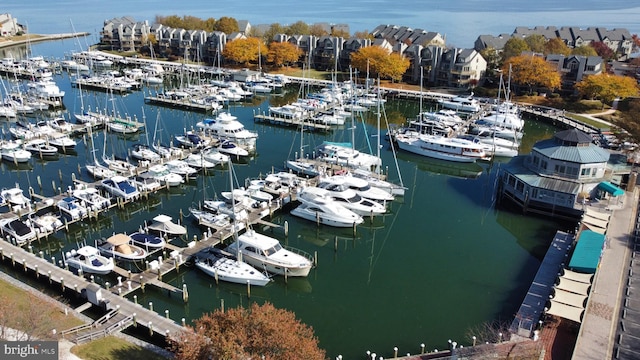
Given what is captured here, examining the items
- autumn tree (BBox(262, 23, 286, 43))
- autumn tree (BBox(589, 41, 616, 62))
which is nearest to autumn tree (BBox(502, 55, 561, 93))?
autumn tree (BBox(589, 41, 616, 62))

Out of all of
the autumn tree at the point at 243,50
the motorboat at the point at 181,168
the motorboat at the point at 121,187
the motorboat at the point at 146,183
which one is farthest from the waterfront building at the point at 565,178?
the autumn tree at the point at 243,50

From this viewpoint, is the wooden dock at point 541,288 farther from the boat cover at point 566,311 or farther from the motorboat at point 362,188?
the motorboat at point 362,188

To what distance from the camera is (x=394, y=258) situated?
145 ft

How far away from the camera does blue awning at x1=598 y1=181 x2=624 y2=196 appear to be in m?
48.7

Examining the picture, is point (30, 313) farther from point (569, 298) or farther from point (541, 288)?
point (541, 288)

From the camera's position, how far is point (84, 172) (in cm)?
6053

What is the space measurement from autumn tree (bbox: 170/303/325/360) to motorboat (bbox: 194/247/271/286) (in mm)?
14246

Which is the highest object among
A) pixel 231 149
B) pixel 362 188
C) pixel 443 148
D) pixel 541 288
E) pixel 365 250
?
pixel 443 148

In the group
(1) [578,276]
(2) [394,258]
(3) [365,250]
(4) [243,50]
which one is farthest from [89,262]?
(4) [243,50]

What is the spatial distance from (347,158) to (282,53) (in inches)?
2855

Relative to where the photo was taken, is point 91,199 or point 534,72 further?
point 534,72

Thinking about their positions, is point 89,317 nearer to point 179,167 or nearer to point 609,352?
point 179,167

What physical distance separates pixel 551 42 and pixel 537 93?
27637 millimetres
